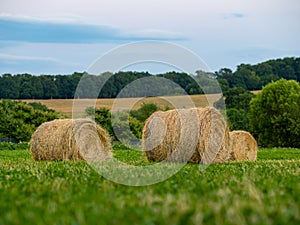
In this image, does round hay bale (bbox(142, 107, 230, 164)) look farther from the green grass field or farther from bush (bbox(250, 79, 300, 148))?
bush (bbox(250, 79, 300, 148))

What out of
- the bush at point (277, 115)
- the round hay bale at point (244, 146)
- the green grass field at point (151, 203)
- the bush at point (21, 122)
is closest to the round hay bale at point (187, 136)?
the round hay bale at point (244, 146)

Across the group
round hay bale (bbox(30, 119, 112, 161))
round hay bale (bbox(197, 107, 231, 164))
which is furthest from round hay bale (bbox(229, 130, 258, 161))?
round hay bale (bbox(30, 119, 112, 161))

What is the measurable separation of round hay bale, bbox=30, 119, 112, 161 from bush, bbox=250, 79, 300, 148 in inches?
1619

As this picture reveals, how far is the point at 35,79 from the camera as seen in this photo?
250 ft

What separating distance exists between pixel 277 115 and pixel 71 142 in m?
46.1

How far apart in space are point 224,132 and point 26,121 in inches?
1480

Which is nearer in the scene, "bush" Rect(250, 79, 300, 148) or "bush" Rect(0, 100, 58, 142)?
"bush" Rect(0, 100, 58, 142)

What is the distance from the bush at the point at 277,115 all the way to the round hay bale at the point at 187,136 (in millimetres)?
42092

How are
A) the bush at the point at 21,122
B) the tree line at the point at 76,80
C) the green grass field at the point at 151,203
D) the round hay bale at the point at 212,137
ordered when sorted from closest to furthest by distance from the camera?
the green grass field at the point at 151,203, the round hay bale at the point at 212,137, the bush at the point at 21,122, the tree line at the point at 76,80

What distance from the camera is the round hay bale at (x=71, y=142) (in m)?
17.9

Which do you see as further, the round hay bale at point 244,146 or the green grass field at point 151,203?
the round hay bale at point 244,146

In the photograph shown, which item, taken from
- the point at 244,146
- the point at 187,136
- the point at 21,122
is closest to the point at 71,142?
the point at 187,136

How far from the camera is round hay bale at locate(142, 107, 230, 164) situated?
51.9 ft

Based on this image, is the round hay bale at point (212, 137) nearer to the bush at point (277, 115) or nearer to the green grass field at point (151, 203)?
the green grass field at point (151, 203)
